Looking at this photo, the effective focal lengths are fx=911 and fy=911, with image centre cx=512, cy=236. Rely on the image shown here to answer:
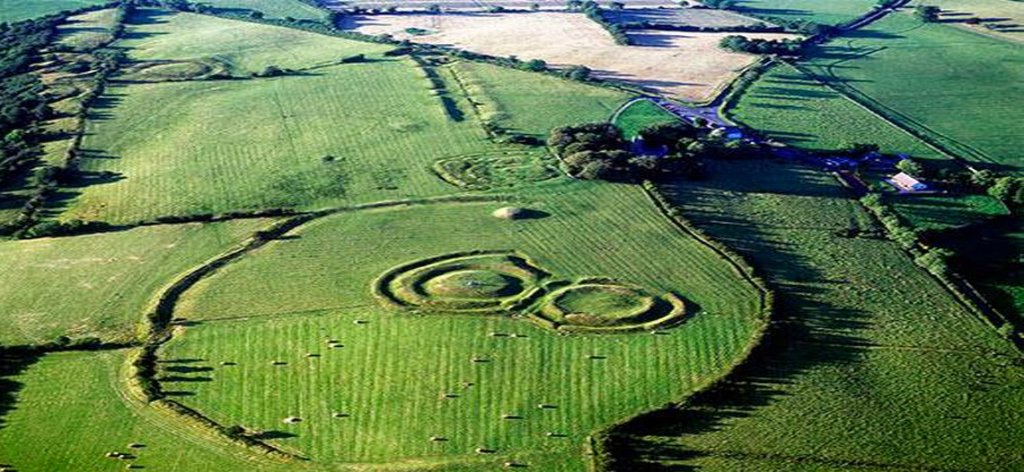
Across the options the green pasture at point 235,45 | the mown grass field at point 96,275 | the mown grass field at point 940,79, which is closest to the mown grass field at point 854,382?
the mown grass field at point 940,79

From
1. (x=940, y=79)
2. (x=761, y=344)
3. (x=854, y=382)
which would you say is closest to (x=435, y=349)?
(x=761, y=344)

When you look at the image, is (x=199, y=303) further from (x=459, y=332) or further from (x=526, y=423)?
(x=526, y=423)

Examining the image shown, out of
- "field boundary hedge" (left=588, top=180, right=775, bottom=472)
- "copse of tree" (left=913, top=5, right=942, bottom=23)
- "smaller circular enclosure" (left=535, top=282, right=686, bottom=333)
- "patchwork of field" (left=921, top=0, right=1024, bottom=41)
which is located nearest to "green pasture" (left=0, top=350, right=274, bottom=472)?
"field boundary hedge" (left=588, top=180, right=775, bottom=472)

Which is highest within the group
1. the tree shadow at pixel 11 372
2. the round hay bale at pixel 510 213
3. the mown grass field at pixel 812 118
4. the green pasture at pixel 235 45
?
the mown grass field at pixel 812 118

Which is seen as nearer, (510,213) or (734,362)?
(734,362)

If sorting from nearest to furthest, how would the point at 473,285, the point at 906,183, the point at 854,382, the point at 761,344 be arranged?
the point at 854,382 → the point at 761,344 → the point at 473,285 → the point at 906,183

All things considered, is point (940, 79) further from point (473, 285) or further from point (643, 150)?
point (473, 285)

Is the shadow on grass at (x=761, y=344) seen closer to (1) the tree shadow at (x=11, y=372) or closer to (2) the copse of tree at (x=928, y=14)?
(1) the tree shadow at (x=11, y=372)
